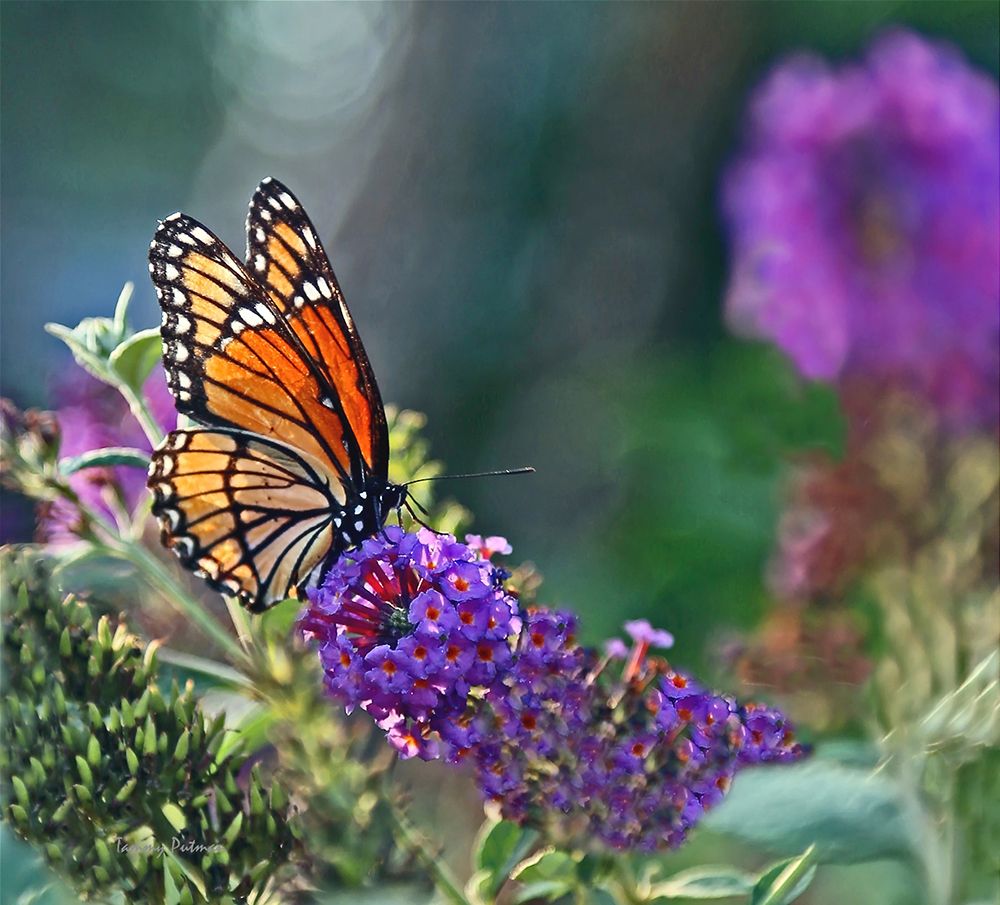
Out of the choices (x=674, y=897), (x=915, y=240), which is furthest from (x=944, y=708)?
(x=915, y=240)

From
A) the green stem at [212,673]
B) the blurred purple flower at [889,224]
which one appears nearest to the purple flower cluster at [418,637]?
the green stem at [212,673]

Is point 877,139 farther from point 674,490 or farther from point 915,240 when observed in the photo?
point 674,490

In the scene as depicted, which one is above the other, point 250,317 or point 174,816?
point 250,317

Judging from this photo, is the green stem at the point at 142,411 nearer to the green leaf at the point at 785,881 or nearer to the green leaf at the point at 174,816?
the green leaf at the point at 174,816

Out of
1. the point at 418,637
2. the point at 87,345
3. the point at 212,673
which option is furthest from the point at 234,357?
the point at 418,637

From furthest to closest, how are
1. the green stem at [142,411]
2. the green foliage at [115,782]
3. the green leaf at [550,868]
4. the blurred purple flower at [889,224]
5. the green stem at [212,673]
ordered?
1. the blurred purple flower at [889,224]
2. the green stem at [142,411]
3. the green stem at [212,673]
4. the green leaf at [550,868]
5. the green foliage at [115,782]

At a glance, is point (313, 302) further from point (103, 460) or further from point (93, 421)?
point (93, 421)
